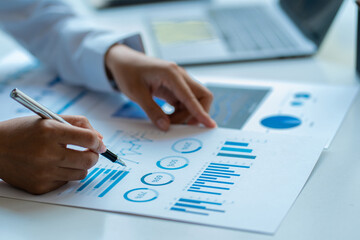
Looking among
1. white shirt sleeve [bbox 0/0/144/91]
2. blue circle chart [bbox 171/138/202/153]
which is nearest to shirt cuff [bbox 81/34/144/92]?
white shirt sleeve [bbox 0/0/144/91]

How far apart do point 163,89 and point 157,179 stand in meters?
0.24

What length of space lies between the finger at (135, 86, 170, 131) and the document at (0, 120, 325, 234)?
0.06 ft

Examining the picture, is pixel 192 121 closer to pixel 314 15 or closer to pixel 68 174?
pixel 68 174

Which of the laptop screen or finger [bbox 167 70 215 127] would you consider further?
the laptop screen

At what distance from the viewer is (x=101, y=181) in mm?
643

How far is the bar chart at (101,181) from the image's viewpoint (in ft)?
2.04

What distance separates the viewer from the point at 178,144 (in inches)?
28.4

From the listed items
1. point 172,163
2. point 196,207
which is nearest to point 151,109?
point 172,163

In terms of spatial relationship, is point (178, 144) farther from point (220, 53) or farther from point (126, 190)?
point (220, 53)

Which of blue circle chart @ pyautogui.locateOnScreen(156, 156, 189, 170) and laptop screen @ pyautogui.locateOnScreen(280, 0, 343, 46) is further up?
laptop screen @ pyautogui.locateOnScreen(280, 0, 343, 46)

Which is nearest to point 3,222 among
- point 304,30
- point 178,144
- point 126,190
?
point 126,190

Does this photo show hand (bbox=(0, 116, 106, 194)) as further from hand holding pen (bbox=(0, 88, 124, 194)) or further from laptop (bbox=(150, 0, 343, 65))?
laptop (bbox=(150, 0, 343, 65))

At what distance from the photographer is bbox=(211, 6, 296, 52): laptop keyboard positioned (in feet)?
3.63

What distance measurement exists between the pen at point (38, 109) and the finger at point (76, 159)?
29mm
